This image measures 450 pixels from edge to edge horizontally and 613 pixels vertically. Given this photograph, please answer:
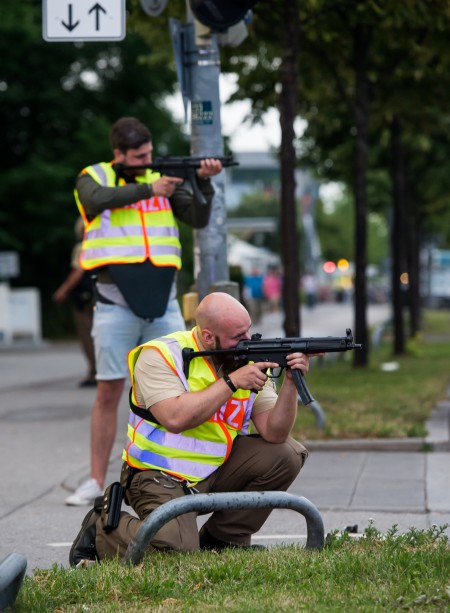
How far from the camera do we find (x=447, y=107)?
1750 cm

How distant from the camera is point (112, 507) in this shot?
527cm

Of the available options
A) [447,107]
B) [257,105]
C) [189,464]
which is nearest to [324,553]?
[189,464]

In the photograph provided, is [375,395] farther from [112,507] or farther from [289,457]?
[112,507]

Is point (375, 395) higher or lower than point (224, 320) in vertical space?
lower

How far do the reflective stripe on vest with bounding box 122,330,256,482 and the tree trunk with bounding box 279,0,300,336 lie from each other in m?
6.80

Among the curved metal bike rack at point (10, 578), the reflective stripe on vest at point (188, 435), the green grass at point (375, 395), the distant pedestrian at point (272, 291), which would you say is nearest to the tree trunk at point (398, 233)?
the green grass at point (375, 395)

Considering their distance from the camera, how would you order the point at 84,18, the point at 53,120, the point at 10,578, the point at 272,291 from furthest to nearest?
the point at 272,291
the point at 53,120
the point at 84,18
the point at 10,578

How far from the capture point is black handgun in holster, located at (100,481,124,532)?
17.2 feet

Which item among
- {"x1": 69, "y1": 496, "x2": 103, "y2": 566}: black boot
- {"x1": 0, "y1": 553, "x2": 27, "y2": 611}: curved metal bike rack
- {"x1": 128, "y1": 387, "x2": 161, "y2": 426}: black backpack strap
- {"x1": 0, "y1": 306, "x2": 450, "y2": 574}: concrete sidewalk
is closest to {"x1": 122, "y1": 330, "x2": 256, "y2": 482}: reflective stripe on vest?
{"x1": 128, "y1": 387, "x2": 161, "y2": 426}: black backpack strap

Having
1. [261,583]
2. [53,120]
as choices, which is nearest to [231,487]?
[261,583]

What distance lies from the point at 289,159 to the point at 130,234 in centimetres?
536

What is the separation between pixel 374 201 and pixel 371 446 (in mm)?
22678

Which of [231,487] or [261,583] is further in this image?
[231,487]

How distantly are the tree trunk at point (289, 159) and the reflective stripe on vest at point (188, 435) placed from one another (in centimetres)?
680
